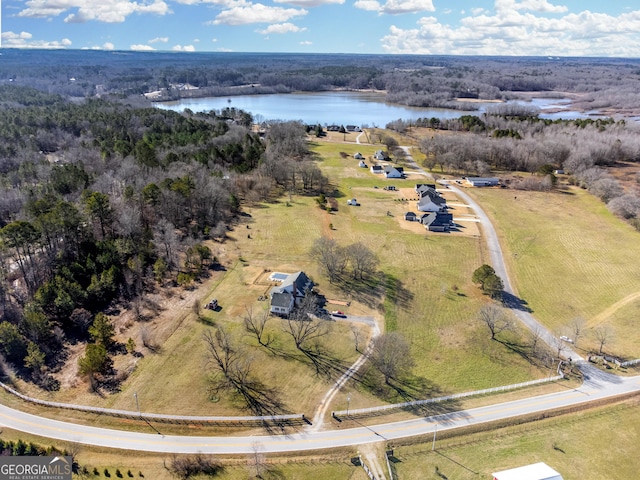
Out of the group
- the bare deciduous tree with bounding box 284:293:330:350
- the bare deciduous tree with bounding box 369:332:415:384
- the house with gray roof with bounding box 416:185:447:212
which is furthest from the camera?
the house with gray roof with bounding box 416:185:447:212

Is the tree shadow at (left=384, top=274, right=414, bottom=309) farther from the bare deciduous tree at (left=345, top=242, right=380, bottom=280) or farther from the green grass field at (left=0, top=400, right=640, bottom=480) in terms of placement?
the green grass field at (left=0, top=400, right=640, bottom=480)

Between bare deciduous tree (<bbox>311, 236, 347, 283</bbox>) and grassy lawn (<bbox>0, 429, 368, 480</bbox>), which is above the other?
bare deciduous tree (<bbox>311, 236, 347, 283</bbox>)

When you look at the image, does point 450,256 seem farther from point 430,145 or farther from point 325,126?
point 325,126

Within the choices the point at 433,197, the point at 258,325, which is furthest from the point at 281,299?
the point at 433,197

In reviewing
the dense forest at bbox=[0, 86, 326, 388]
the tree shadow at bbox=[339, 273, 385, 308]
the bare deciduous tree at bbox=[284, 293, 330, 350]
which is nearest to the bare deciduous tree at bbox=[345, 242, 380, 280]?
the tree shadow at bbox=[339, 273, 385, 308]

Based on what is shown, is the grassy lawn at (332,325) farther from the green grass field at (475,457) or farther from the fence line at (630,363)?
the fence line at (630,363)

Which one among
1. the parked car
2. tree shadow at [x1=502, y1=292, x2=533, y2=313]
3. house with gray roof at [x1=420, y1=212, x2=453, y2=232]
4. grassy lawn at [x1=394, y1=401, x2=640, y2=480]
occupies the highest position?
house with gray roof at [x1=420, y1=212, x2=453, y2=232]

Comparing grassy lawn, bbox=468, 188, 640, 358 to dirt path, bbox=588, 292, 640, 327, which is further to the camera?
grassy lawn, bbox=468, 188, 640, 358
